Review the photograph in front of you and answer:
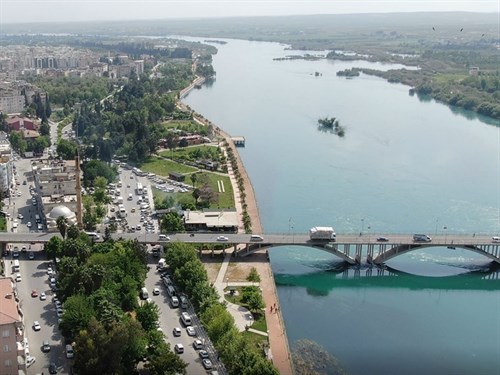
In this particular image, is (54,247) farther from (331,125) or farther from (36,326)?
(331,125)

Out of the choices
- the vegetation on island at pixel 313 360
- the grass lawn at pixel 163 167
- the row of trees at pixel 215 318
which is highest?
the grass lawn at pixel 163 167

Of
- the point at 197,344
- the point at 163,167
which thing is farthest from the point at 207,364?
the point at 163,167

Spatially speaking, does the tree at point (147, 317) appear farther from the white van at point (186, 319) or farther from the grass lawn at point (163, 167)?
the grass lawn at point (163, 167)

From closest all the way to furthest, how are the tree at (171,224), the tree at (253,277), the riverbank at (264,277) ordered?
the riverbank at (264,277) < the tree at (253,277) < the tree at (171,224)

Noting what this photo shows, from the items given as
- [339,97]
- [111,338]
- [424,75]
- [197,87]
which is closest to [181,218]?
[111,338]

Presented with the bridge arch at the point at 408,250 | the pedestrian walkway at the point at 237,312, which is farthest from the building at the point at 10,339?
the bridge arch at the point at 408,250

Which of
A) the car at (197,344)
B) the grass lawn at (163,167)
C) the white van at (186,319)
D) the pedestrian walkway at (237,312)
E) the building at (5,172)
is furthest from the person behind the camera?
the grass lawn at (163,167)

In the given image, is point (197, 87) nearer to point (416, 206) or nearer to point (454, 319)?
point (416, 206)
